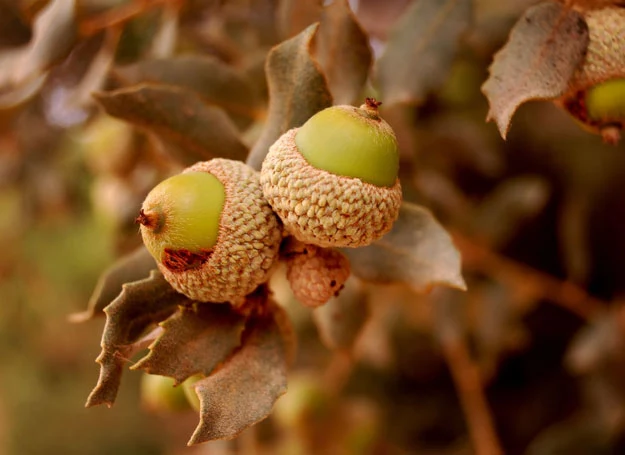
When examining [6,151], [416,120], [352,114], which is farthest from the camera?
[6,151]

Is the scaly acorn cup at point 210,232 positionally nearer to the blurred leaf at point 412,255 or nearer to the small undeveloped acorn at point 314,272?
the small undeveloped acorn at point 314,272

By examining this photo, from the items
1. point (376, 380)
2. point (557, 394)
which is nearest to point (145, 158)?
point (376, 380)

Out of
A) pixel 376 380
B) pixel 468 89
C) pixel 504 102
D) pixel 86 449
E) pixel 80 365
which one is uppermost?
pixel 504 102

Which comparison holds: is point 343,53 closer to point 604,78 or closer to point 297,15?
point 297,15

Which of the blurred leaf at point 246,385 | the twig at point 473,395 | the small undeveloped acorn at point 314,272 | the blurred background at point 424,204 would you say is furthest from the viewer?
the twig at point 473,395

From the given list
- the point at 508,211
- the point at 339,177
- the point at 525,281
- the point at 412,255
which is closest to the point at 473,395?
the point at 525,281

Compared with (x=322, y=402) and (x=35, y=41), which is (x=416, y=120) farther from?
(x=35, y=41)

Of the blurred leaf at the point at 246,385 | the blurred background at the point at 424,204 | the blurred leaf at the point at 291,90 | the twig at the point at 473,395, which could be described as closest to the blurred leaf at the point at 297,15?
the blurred background at the point at 424,204
